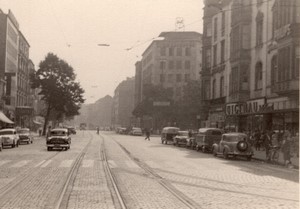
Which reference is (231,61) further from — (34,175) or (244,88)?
(34,175)

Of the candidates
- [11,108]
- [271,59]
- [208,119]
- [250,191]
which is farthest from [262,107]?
[11,108]

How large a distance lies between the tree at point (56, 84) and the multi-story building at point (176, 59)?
3185cm

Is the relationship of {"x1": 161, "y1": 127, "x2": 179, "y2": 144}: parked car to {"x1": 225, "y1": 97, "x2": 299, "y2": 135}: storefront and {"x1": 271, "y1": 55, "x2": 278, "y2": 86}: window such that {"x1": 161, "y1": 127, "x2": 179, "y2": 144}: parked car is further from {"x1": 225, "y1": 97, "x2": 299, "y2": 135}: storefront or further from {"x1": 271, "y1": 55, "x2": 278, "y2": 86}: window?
{"x1": 271, "y1": 55, "x2": 278, "y2": 86}: window

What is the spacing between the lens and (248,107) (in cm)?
4206

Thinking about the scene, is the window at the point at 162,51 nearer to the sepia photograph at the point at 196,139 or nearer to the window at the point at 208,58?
the sepia photograph at the point at 196,139

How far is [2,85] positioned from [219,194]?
5525 centimetres

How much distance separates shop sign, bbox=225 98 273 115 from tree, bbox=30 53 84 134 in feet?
128

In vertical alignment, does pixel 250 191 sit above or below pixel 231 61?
below

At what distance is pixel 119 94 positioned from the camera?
175500 mm

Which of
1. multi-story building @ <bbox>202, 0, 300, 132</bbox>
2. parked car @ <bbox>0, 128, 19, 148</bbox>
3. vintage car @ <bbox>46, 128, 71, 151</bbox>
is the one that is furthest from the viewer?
parked car @ <bbox>0, 128, 19, 148</bbox>

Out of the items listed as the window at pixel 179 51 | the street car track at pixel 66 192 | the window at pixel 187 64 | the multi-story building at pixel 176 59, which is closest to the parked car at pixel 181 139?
the street car track at pixel 66 192

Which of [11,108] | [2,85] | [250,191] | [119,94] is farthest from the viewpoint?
[119,94]

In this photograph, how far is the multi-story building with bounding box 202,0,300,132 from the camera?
1288 inches

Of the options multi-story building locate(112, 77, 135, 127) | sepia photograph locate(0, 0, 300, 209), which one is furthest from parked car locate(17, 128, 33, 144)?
multi-story building locate(112, 77, 135, 127)
